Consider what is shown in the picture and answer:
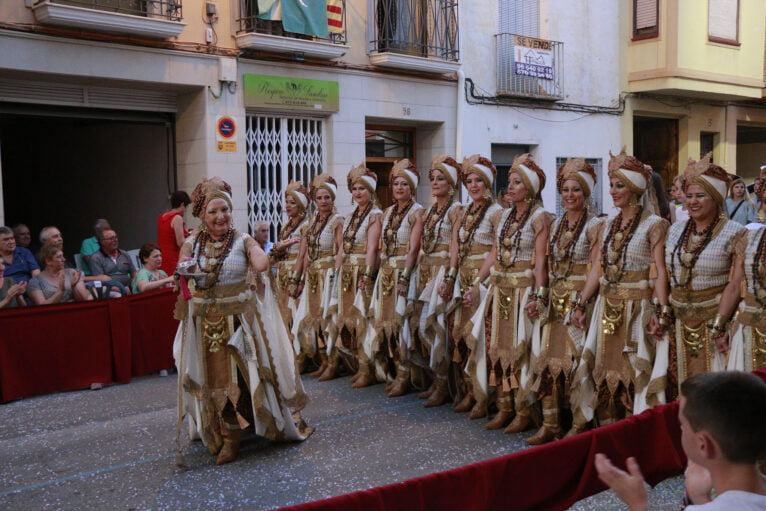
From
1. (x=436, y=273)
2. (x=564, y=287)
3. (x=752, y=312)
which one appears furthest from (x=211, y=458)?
(x=752, y=312)

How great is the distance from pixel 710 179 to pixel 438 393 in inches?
116

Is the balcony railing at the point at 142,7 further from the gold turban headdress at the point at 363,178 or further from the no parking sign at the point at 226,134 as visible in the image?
the gold turban headdress at the point at 363,178

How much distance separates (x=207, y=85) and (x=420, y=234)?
5.47 metres

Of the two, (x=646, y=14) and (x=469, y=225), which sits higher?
(x=646, y=14)

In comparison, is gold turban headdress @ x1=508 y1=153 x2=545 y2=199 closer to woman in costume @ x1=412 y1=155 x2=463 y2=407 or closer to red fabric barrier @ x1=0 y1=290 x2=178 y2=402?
woman in costume @ x1=412 y1=155 x2=463 y2=407

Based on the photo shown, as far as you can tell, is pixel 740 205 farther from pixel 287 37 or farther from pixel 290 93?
pixel 287 37

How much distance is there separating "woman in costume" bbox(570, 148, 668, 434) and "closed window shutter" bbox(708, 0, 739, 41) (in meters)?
14.3

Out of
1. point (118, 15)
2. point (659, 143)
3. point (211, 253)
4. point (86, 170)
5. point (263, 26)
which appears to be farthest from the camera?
point (659, 143)

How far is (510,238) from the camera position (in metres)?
5.79

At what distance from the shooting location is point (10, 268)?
767 cm

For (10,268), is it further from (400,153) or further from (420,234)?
(400,153)

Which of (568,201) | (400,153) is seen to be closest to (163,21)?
(400,153)

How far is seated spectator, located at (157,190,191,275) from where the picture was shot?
350 inches

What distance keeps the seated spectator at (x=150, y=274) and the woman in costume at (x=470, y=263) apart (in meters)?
3.31
